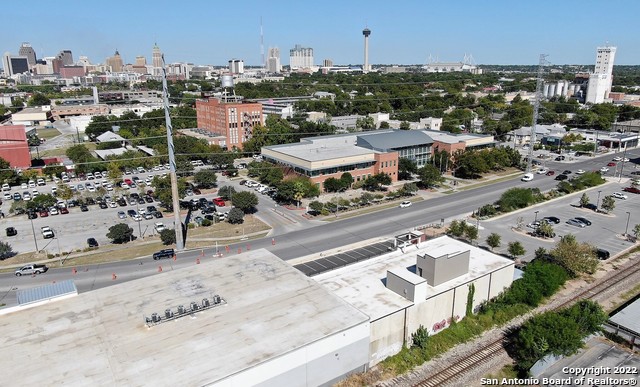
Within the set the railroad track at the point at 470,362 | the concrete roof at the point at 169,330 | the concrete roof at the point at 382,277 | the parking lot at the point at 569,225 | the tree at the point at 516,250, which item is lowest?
the railroad track at the point at 470,362

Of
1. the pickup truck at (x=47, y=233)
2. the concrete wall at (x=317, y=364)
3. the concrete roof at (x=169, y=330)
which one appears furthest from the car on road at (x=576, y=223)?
the pickup truck at (x=47, y=233)

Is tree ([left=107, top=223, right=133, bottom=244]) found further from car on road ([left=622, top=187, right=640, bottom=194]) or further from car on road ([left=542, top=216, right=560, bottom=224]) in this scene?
car on road ([left=622, top=187, right=640, bottom=194])

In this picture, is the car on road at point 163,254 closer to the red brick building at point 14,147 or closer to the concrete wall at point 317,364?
the concrete wall at point 317,364

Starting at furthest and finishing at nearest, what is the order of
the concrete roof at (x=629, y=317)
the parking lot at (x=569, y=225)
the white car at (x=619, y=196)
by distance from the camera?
the white car at (x=619, y=196), the parking lot at (x=569, y=225), the concrete roof at (x=629, y=317)

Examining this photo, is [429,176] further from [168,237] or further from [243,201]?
[168,237]

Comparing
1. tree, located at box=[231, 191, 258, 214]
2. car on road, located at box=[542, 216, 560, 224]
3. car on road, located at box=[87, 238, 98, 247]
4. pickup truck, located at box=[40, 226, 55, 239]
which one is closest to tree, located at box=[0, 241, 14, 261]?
pickup truck, located at box=[40, 226, 55, 239]

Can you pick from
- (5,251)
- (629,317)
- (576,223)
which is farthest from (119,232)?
(576,223)
